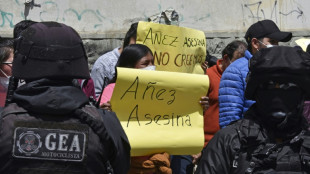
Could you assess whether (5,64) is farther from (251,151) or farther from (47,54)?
(251,151)

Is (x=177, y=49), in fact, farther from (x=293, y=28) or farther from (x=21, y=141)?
(x=293, y=28)

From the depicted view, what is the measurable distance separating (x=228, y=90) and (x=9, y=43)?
175 centimetres

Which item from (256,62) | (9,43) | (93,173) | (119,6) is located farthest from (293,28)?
(93,173)

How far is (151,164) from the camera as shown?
4.64m

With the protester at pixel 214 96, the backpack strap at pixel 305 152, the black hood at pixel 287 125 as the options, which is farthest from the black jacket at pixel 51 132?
the protester at pixel 214 96

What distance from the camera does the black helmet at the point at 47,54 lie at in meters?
3.04

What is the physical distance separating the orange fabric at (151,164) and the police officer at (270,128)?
1268 millimetres

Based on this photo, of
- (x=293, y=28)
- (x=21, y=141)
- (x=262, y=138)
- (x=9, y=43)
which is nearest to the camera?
(x=21, y=141)

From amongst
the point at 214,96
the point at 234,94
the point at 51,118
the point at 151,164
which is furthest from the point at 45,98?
the point at 214,96

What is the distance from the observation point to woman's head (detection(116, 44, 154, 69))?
16.4 ft

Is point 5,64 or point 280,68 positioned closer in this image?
point 280,68

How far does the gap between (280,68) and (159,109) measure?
154 centimetres

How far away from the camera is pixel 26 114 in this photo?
2990 mm

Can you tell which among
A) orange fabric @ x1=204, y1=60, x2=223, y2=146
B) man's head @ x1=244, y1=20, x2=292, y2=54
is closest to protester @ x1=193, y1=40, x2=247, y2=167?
orange fabric @ x1=204, y1=60, x2=223, y2=146
